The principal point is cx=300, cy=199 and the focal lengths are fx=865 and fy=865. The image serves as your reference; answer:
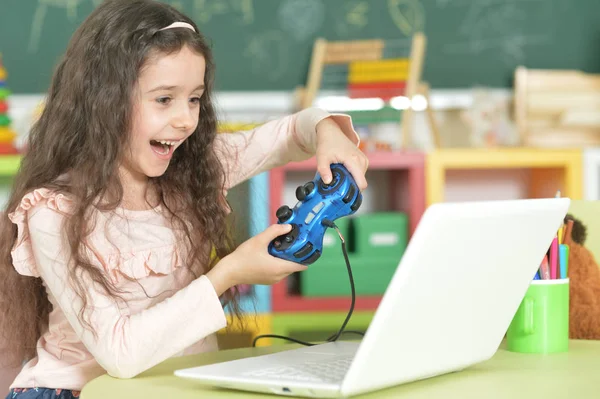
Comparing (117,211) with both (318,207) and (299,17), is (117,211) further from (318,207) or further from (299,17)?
(299,17)

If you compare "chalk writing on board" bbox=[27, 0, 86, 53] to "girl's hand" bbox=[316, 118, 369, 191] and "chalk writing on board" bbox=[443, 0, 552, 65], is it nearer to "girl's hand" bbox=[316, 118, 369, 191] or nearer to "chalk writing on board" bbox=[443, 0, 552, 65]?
"chalk writing on board" bbox=[443, 0, 552, 65]

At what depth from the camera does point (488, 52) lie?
9.53 feet

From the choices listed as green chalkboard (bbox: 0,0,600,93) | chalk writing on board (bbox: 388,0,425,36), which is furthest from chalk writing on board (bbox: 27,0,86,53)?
chalk writing on board (bbox: 388,0,425,36)

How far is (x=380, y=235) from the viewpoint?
102 inches

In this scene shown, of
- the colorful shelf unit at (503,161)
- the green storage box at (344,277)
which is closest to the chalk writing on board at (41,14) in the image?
the green storage box at (344,277)

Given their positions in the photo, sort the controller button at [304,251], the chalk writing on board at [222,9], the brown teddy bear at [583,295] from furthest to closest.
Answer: the chalk writing on board at [222,9] → the brown teddy bear at [583,295] → the controller button at [304,251]

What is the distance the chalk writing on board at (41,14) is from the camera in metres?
2.76

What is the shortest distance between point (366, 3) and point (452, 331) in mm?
2115

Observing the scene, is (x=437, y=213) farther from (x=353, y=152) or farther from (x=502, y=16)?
(x=502, y=16)

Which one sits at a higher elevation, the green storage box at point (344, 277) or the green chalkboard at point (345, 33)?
the green chalkboard at point (345, 33)

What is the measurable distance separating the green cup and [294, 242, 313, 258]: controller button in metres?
0.29

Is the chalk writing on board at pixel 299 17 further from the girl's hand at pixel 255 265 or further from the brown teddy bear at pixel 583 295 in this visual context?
the girl's hand at pixel 255 265

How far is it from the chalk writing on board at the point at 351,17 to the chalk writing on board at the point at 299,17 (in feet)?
0.24

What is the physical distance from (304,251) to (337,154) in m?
0.16
